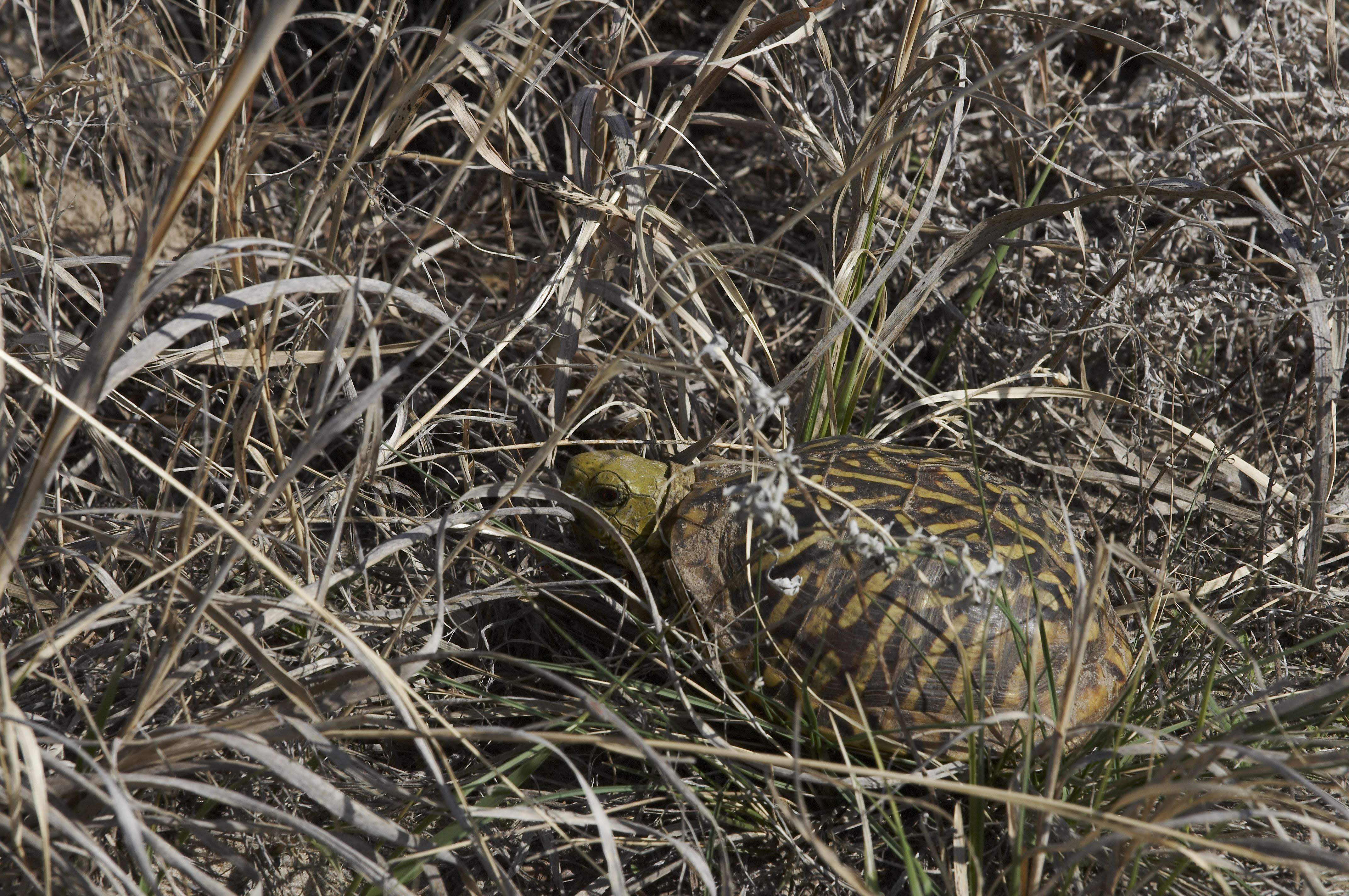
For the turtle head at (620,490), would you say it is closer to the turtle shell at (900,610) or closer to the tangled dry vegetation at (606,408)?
the tangled dry vegetation at (606,408)

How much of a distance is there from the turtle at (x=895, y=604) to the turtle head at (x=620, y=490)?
139 millimetres

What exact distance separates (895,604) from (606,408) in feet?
2.95

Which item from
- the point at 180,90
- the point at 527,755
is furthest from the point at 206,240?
the point at 527,755

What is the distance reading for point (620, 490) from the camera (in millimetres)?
2064

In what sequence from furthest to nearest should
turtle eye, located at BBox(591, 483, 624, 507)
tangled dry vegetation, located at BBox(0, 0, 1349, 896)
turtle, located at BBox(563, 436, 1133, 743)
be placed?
turtle eye, located at BBox(591, 483, 624, 507) → turtle, located at BBox(563, 436, 1133, 743) → tangled dry vegetation, located at BBox(0, 0, 1349, 896)

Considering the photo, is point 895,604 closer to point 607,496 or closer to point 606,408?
point 607,496

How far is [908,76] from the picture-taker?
1906 millimetres

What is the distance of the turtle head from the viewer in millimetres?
2070

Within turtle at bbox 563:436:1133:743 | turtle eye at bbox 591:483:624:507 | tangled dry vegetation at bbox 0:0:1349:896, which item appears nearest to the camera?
tangled dry vegetation at bbox 0:0:1349:896

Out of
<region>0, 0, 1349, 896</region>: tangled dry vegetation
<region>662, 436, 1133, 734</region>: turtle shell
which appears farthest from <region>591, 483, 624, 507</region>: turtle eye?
<region>662, 436, 1133, 734</region>: turtle shell

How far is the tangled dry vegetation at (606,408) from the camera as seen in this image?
1374 millimetres

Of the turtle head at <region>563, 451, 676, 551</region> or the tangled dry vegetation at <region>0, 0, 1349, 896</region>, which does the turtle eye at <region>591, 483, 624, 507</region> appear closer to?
the turtle head at <region>563, 451, 676, 551</region>

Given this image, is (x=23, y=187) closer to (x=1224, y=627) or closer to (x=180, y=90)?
(x=180, y=90)

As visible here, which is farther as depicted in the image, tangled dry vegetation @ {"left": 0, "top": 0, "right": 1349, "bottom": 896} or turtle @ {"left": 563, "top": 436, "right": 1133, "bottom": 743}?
turtle @ {"left": 563, "top": 436, "right": 1133, "bottom": 743}
